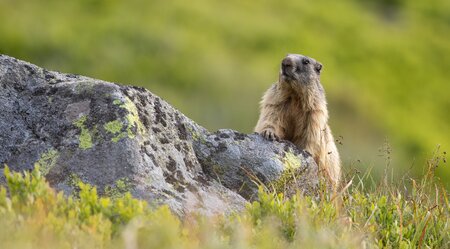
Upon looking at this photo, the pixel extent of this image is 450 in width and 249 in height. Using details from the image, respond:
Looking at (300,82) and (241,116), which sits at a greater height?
(300,82)

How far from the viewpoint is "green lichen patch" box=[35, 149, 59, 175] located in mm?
7695

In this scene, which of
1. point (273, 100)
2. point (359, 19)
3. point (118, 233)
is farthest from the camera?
point (359, 19)

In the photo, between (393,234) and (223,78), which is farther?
(223,78)

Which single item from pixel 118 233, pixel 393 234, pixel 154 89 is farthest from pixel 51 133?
pixel 154 89

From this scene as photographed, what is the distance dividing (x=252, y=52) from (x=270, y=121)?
26480 millimetres

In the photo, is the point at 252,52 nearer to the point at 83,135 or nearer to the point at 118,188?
the point at 83,135

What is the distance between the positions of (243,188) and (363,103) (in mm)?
25276

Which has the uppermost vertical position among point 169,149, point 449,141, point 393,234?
point 169,149

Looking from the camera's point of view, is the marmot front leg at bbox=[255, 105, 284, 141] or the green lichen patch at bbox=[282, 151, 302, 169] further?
the marmot front leg at bbox=[255, 105, 284, 141]

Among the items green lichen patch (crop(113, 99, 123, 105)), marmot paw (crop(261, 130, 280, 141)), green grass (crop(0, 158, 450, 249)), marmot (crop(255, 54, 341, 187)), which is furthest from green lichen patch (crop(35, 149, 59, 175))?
marmot (crop(255, 54, 341, 187))

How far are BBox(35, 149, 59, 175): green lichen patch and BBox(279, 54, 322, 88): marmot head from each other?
375cm

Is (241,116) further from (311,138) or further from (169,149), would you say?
(169,149)

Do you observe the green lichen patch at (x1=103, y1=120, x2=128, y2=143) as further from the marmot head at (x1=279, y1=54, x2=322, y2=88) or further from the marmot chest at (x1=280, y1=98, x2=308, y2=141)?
the marmot head at (x1=279, y1=54, x2=322, y2=88)

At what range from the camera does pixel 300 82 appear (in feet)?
36.0
